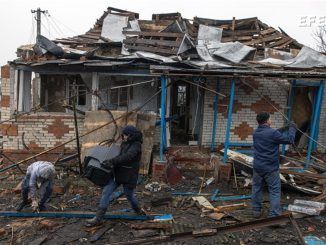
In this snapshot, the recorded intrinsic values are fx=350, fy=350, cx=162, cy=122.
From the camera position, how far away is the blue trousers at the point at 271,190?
5.79m

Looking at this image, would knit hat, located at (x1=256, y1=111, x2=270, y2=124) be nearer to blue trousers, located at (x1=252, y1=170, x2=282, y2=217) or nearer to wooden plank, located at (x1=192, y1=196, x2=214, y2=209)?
blue trousers, located at (x1=252, y1=170, x2=282, y2=217)

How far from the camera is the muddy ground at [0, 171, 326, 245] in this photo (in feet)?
17.5

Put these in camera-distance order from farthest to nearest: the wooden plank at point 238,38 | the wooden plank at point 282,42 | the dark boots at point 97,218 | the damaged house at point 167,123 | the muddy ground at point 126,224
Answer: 1. the wooden plank at point 238,38
2. the wooden plank at point 282,42
3. the damaged house at point 167,123
4. the dark boots at point 97,218
5. the muddy ground at point 126,224

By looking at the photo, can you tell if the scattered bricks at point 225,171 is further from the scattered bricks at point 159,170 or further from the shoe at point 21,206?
the shoe at point 21,206

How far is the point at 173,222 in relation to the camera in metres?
5.88

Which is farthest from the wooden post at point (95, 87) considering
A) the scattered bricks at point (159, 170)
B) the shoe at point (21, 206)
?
the shoe at point (21, 206)

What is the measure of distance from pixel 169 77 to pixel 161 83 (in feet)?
0.79

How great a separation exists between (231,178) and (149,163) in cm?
197

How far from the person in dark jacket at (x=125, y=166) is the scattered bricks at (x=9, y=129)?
4489mm

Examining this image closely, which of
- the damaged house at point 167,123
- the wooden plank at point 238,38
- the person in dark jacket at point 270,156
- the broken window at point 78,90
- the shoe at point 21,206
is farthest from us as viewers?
the wooden plank at point 238,38

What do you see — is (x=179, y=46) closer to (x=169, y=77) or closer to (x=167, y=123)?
(x=169, y=77)

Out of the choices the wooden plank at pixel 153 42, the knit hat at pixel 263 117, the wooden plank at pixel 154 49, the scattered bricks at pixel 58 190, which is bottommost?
the scattered bricks at pixel 58 190

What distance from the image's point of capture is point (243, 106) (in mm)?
9562

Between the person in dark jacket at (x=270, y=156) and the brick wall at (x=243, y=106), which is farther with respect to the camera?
the brick wall at (x=243, y=106)
